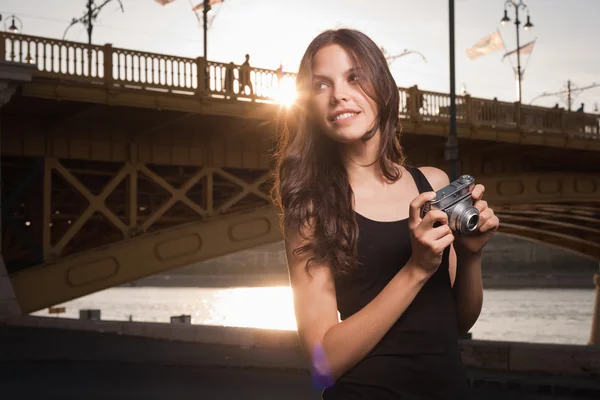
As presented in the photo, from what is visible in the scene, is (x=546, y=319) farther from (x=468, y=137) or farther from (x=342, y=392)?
(x=342, y=392)

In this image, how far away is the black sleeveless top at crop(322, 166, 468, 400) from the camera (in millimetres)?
1975

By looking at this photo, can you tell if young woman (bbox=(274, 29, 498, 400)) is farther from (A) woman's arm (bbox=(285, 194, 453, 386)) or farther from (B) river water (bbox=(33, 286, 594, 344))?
(B) river water (bbox=(33, 286, 594, 344))

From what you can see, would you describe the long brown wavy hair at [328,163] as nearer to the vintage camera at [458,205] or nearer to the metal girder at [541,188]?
the vintage camera at [458,205]

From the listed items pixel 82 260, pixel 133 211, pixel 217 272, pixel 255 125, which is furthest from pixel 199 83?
pixel 217 272

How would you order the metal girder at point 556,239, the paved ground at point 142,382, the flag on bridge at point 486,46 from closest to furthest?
the paved ground at point 142,382 < the flag on bridge at point 486,46 < the metal girder at point 556,239

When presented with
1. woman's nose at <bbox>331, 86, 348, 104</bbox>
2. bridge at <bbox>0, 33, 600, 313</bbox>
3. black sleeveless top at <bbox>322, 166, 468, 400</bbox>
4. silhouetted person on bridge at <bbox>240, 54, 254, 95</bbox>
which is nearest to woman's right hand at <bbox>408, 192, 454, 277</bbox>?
black sleeveless top at <bbox>322, 166, 468, 400</bbox>

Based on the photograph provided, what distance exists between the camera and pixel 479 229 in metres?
2.10

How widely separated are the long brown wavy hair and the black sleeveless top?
54mm

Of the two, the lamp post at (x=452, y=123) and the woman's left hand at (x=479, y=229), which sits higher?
the lamp post at (x=452, y=123)

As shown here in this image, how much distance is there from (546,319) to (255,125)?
45481 mm

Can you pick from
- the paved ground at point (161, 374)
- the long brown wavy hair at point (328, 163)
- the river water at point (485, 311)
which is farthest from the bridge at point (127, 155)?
the river water at point (485, 311)

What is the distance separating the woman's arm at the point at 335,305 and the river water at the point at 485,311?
1847 inches

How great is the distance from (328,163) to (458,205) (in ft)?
1.46

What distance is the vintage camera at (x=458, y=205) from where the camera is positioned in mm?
1905
